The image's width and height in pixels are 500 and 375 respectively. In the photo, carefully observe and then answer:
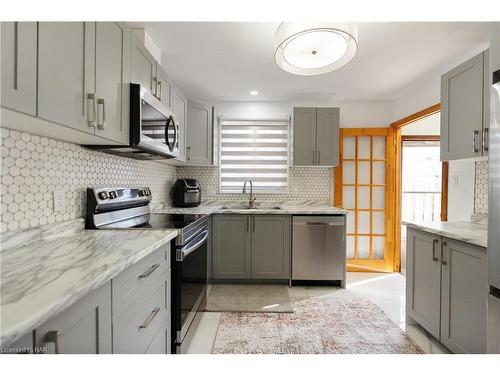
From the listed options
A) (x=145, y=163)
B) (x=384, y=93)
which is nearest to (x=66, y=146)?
(x=145, y=163)

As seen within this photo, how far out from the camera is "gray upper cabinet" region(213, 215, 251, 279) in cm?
312

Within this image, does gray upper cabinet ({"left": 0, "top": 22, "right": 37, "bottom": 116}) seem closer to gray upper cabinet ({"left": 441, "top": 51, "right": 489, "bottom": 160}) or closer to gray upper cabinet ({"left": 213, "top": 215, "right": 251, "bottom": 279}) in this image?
gray upper cabinet ({"left": 213, "top": 215, "right": 251, "bottom": 279})

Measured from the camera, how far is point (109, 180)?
1.99m

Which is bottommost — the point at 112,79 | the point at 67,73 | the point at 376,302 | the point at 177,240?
the point at 376,302

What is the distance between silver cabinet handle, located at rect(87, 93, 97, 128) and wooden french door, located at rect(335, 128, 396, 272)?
324 cm

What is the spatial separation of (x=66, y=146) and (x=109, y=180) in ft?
1.62

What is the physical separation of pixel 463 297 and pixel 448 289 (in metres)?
0.13

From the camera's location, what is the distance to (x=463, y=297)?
5.37 ft

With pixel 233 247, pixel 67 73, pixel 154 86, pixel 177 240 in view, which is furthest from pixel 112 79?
pixel 233 247

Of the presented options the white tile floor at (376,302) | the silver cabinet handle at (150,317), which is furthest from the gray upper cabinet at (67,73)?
the white tile floor at (376,302)

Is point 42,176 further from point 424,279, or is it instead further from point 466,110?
point 466,110

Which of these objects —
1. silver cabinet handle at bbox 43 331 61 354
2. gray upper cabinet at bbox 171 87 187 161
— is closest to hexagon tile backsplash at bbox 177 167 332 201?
gray upper cabinet at bbox 171 87 187 161
